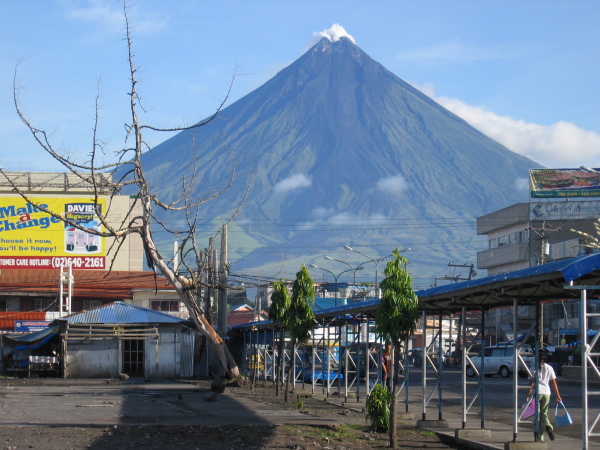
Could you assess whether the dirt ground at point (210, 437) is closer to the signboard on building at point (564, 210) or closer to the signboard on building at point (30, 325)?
the signboard on building at point (30, 325)

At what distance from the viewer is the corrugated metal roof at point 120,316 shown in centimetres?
4116

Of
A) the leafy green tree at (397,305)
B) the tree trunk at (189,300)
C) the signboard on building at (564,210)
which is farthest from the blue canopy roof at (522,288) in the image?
the signboard on building at (564,210)

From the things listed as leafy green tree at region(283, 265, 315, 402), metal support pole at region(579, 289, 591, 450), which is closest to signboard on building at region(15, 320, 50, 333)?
leafy green tree at region(283, 265, 315, 402)

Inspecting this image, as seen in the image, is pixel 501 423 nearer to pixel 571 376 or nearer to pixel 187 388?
pixel 187 388

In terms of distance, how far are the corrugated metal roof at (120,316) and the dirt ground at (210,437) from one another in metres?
23.2

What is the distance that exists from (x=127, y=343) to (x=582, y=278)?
33.7 m

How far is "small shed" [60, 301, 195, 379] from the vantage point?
40906 millimetres

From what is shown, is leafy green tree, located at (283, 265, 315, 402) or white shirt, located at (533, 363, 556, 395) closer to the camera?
white shirt, located at (533, 363, 556, 395)

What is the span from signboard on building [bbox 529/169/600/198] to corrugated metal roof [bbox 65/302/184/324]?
151ft

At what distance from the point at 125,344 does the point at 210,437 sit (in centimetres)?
2748

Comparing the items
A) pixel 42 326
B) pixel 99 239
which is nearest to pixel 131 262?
pixel 99 239

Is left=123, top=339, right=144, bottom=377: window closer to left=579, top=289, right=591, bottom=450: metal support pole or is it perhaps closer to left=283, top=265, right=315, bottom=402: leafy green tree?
left=283, top=265, right=315, bottom=402: leafy green tree


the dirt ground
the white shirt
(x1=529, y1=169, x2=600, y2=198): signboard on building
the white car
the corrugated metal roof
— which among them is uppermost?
(x1=529, y1=169, x2=600, y2=198): signboard on building

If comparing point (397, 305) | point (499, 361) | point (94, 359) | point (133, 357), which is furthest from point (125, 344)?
point (397, 305)
